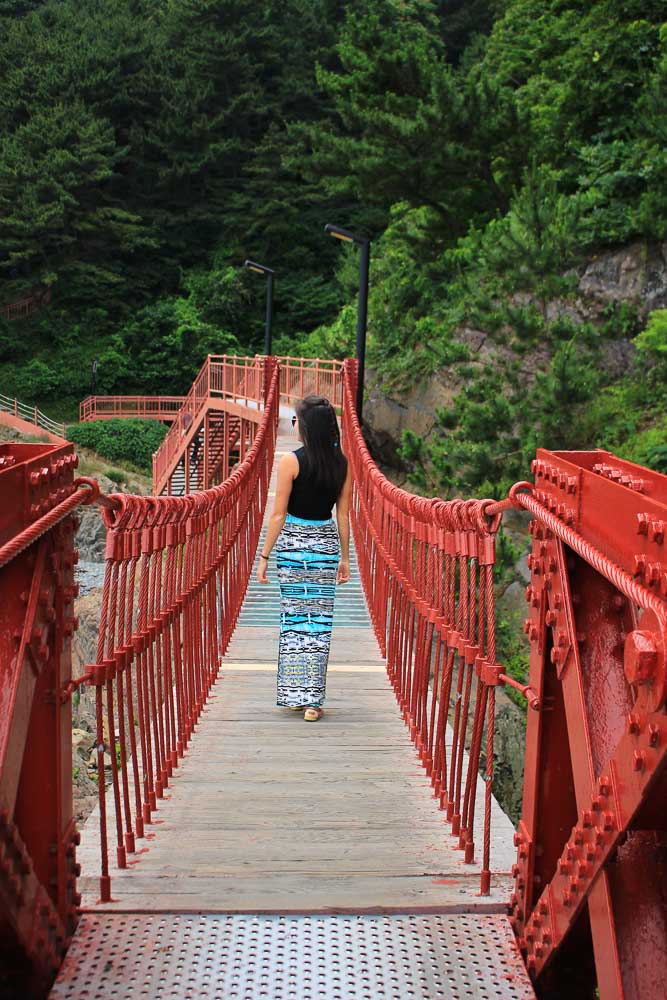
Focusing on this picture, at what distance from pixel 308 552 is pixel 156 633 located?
4.87ft

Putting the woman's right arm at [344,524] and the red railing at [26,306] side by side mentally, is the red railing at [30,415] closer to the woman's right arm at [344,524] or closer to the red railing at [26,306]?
the red railing at [26,306]

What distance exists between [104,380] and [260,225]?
31.6ft

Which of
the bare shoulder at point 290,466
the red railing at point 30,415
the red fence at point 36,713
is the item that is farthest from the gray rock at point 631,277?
the red railing at point 30,415

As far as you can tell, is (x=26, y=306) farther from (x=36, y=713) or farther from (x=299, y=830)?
(x=36, y=713)

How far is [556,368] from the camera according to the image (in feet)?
45.5

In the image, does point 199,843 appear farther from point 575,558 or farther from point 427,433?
point 427,433

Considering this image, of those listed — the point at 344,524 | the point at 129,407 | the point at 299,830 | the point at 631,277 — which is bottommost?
the point at 299,830

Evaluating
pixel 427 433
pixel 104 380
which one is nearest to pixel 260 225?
pixel 104 380

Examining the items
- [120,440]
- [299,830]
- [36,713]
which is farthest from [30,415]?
[36,713]

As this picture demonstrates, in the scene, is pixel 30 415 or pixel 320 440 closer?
pixel 320 440

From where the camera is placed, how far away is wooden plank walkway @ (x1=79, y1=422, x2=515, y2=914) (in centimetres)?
301

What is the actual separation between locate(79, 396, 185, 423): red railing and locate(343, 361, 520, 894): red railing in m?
34.6

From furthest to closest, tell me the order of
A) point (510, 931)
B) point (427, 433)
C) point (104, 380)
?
point (104, 380) < point (427, 433) < point (510, 931)

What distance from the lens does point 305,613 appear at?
16.8 feet
